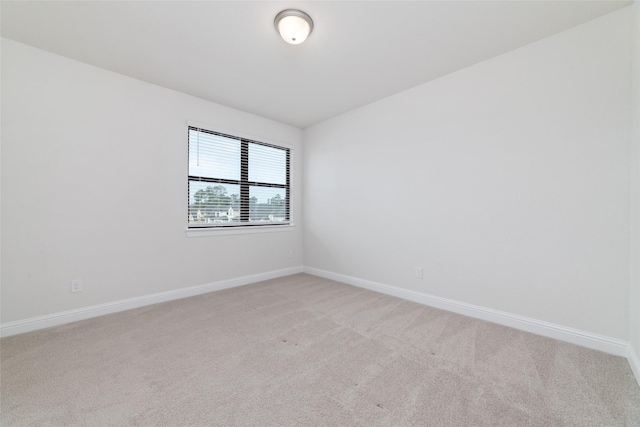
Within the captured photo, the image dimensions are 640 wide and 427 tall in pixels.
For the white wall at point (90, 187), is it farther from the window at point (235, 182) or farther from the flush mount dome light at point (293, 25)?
the flush mount dome light at point (293, 25)

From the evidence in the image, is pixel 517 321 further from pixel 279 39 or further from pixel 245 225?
pixel 245 225

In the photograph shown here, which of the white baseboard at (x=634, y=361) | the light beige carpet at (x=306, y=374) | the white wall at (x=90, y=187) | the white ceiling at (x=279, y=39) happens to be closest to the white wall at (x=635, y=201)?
the white baseboard at (x=634, y=361)

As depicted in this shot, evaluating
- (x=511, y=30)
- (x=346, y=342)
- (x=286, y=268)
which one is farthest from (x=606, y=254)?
(x=286, y=268)

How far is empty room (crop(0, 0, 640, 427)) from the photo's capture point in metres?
1.63

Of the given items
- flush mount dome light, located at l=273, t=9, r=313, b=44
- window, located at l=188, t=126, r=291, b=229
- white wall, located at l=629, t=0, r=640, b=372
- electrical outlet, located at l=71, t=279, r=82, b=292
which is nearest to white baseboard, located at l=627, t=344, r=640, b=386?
white wall, located at l=629, t=0, r=640, b=372

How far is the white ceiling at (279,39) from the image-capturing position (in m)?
1.96

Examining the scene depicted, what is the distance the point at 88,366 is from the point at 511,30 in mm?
4191

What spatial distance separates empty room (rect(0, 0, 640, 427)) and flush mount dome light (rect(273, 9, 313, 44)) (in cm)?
2

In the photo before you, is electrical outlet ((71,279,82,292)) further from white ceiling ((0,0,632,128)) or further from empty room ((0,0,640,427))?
white ceiling ((0,0,632,128))

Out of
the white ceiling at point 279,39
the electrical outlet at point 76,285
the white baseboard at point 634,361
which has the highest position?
the white ceiling at point 279,39

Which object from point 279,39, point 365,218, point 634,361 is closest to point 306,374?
point 634,361

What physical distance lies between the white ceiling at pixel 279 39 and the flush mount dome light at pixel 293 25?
4 centimetres

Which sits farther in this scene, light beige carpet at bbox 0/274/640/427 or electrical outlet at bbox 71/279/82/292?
electrical outlet at bbox 71/279/82/292

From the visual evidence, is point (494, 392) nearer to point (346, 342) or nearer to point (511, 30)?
point (346, 342)
